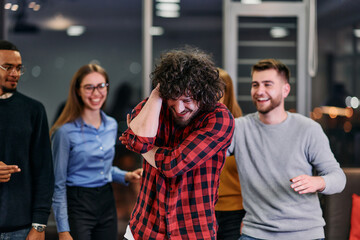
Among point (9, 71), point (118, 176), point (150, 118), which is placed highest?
point (9, 71)

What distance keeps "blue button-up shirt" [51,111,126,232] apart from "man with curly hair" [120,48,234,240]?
848 mm

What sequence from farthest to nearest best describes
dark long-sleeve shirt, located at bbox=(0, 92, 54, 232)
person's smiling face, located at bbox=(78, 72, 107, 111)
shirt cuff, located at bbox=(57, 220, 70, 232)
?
person's smiling face, located at bbox=(78, 72, 107, 111) < shirt cuff, located at bbox=(57, 220, 70, 232) < dark long-sleeve shirt, located at bbox=(0, 92, 54, 232)

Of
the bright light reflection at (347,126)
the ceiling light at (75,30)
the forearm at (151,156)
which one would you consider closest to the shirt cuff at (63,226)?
the forearm at (151,156)

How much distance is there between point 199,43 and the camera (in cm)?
373

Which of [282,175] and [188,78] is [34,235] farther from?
[282,175]

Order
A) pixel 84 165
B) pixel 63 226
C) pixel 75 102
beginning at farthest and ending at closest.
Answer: pixel 75 102, pixel 84 165, pixel 63 226

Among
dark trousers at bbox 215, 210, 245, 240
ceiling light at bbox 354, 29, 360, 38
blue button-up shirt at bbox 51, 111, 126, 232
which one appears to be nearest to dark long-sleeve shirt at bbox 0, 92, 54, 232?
blue button-up shirt at bbox 51, 111, 126, 232

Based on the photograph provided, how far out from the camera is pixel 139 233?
162 cm

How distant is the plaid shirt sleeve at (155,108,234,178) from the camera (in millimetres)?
1527

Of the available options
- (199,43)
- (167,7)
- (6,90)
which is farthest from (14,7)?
(6,90)

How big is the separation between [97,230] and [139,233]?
36.5 inches

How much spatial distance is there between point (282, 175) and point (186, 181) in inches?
29.8

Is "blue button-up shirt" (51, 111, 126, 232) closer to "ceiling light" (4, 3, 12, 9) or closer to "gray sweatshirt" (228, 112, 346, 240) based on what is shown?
"gray sweatshirt" (228, 112, 346, 240)

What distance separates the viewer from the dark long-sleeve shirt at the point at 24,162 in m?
1.98
